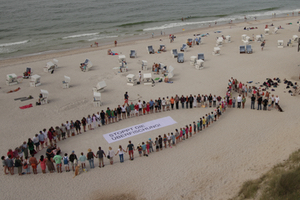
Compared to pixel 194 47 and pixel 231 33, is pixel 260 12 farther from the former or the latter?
pixel 194 47

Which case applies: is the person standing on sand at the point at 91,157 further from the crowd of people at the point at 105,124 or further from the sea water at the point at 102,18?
the sea water at the point at 102,18

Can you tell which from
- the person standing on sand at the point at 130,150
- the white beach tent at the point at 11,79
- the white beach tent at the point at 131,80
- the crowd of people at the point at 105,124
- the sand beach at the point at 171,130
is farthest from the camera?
the white beach tent at the point at 11,79

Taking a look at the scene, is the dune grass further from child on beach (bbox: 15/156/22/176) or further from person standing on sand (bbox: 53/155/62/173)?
child on beach (bbox: 15/156/22/176)

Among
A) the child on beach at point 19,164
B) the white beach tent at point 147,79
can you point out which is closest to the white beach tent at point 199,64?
the white beach tent at point 147,79

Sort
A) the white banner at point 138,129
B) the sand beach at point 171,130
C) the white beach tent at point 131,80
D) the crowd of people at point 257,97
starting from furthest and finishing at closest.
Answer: the white beach tent at point 131,80 < the crowd of people at point 257,97 < the white banner at point 138,129 < the sand beach at point 171,130

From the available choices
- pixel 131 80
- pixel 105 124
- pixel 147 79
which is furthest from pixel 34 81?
pixel 105 124

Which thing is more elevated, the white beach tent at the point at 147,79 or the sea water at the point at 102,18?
the sea water at the point at 102,18

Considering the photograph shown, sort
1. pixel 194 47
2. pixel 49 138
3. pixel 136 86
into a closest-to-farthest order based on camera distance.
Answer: pixel 49 138
pixel 136 86
pixel 194 47

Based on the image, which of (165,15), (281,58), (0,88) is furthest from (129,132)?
(165,15)

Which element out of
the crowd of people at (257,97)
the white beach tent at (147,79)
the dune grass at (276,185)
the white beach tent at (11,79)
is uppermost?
the white beach tent at (11,79)
